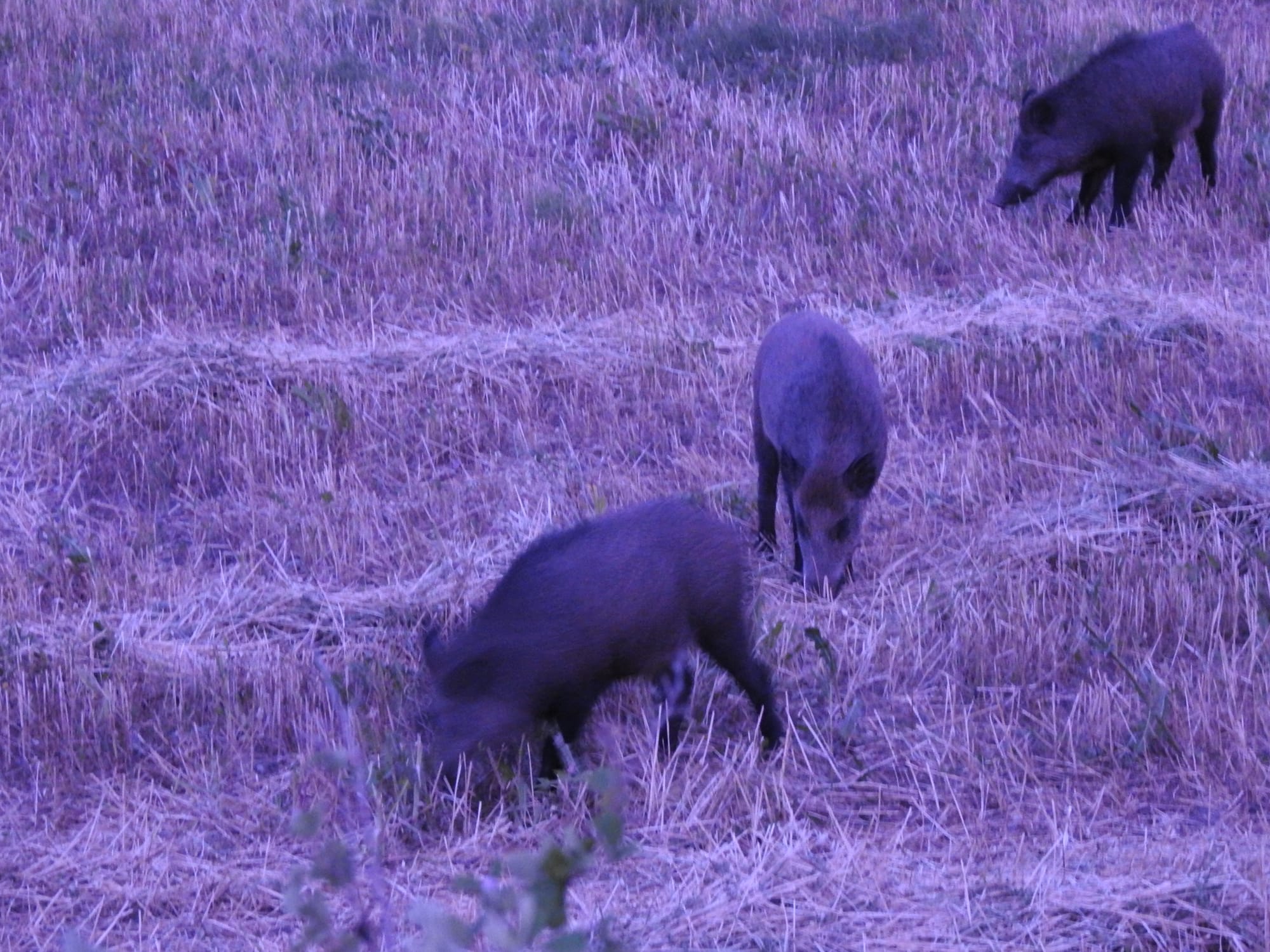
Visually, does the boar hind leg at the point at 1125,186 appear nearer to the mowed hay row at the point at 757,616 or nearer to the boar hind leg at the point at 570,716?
the mowed hay row at the point at 757,616

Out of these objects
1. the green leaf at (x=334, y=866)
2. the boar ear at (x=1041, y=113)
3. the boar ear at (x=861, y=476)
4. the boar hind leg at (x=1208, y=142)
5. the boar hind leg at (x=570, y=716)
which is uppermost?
the green leaf at (x=334, y=866)

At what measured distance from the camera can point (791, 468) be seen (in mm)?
6258

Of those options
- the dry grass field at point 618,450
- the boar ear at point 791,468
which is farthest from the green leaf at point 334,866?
the boar ear at point 791,468

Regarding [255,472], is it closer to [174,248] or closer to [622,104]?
[174,248]

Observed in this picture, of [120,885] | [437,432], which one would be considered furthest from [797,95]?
[120,885]

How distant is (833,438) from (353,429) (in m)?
2.79

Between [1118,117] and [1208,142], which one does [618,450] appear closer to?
[1118,117]

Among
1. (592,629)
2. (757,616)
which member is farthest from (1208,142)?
(592,629)

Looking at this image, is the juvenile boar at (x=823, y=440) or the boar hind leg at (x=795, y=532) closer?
the juvenile boar at (x=823, y=440)

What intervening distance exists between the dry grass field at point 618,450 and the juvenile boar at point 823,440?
223 mm

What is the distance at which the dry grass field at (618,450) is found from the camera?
4.37 metres

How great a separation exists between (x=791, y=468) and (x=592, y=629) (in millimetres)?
1926

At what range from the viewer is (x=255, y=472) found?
745 centimetres

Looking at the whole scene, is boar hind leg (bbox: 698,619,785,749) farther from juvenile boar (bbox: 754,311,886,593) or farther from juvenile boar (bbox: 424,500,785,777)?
juvenile boar (bbox: 754,311,886,593)
